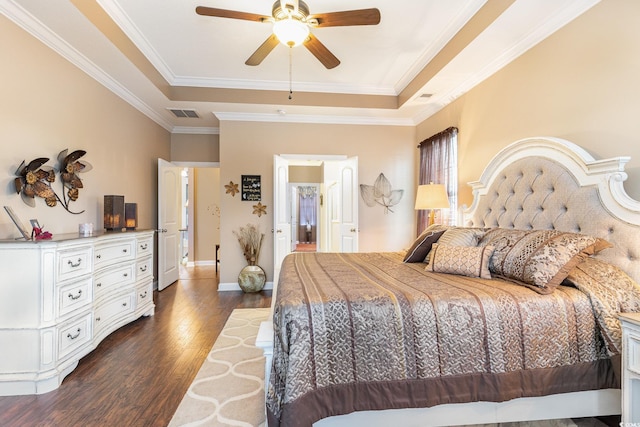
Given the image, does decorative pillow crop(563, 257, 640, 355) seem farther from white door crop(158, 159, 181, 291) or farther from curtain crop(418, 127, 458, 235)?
white door crop(158, 159, 181, 291)

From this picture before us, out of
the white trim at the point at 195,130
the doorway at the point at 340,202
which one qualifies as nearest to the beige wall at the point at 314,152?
the doorway at the point at 340,202

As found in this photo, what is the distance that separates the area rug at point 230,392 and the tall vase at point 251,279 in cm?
154

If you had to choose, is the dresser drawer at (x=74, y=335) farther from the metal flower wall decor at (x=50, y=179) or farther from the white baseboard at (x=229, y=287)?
the white baseboard at (x=229, y=287)

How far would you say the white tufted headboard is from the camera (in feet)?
5.58

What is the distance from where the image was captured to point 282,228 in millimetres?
4648

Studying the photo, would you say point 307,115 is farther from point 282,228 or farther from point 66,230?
point 66,230

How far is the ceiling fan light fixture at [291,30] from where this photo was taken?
2.06 meters

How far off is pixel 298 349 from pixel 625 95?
7.79ft

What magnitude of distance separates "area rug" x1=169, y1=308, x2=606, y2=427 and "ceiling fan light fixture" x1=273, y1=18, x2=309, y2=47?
95.0 inches

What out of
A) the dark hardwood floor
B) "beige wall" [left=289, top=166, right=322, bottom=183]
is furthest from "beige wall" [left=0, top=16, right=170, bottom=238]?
"beige wall" [left=289, top=166, right=322, bottom=183]

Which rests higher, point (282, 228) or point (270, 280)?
point (282, 228)

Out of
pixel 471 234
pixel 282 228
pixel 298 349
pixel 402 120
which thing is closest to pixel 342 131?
pixel 402 120

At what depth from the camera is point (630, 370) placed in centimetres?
138

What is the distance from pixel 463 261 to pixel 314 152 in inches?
124
